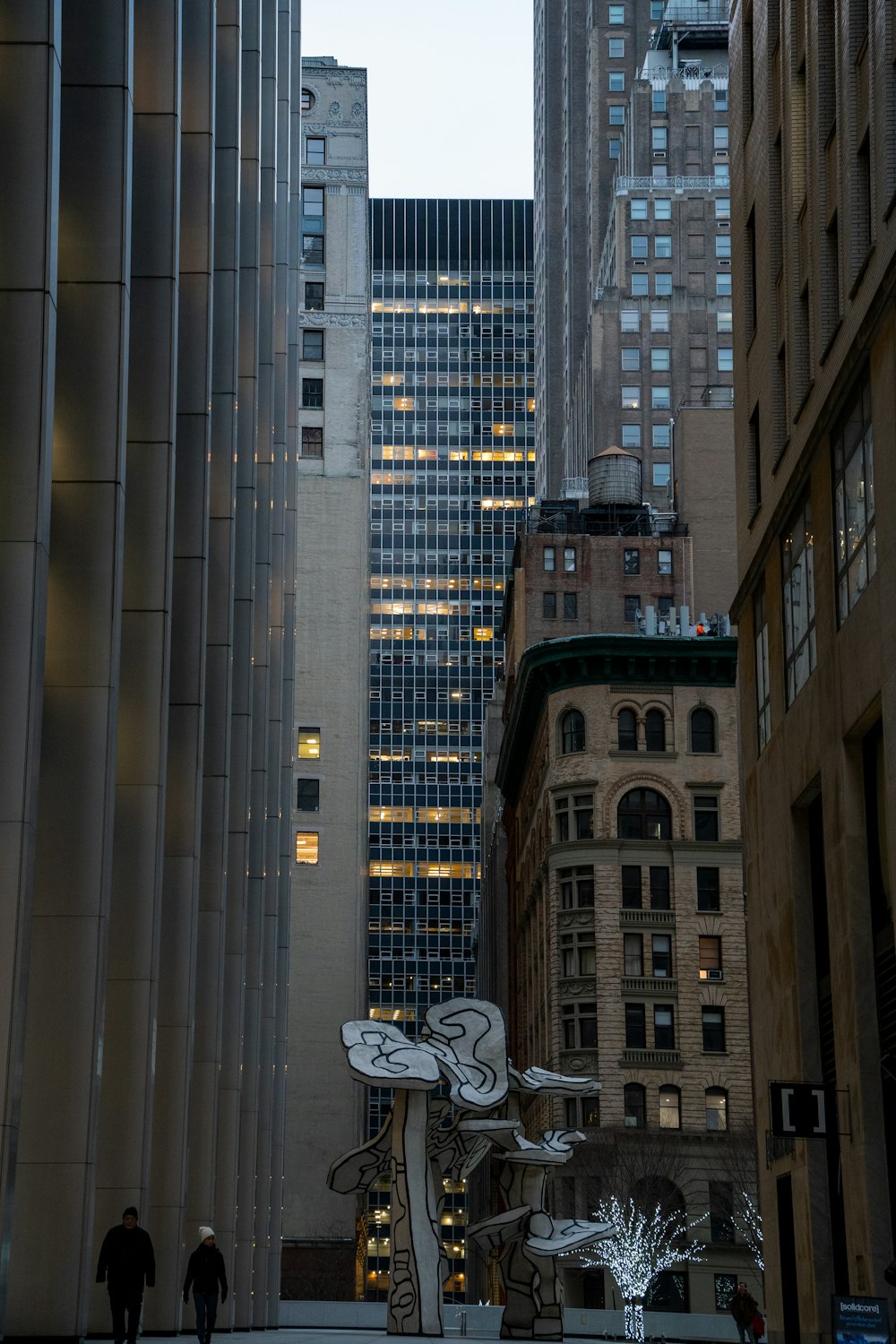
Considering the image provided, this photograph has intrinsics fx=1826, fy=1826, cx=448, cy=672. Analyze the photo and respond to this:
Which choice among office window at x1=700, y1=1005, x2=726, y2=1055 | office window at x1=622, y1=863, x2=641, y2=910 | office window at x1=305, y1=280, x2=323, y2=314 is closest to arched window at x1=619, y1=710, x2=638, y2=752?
office window at x1=622, y1=863, x2=641, y2=910

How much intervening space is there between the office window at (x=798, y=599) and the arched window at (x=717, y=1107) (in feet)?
158

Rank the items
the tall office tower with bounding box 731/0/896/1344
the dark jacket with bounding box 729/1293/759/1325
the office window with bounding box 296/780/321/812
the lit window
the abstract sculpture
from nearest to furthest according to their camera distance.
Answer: the tall office tower with bounding box 731/0/896/1344
the abstract sculpture
the dark jacket with bounding box 729/1293/759/1325
the lit window
the office window with bounding box 296/780/321/812

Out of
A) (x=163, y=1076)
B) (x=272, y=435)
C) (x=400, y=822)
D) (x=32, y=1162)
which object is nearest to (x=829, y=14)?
(x=272, y=435)

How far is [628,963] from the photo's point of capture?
279 feet

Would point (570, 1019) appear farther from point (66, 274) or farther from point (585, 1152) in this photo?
point (66, 274)

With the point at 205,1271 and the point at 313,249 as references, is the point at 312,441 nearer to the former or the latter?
the point at 313,249

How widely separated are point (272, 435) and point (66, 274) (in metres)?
27.3

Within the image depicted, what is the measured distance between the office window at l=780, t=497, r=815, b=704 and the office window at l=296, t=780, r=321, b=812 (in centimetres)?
7709

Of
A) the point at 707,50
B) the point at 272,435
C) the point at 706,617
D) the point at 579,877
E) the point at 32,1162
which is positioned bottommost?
the point at 32,1162

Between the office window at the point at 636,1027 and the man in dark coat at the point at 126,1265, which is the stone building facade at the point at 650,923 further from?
the man in dark coat at the point at 126,1265

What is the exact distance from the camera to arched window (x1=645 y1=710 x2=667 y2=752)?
88.7 m

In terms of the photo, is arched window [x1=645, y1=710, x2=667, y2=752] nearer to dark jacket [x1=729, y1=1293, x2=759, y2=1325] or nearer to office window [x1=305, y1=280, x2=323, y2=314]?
dark jacket [x1=729, y1=1293, x2=759, y2=1325]

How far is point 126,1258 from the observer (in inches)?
830

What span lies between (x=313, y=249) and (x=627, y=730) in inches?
1868
